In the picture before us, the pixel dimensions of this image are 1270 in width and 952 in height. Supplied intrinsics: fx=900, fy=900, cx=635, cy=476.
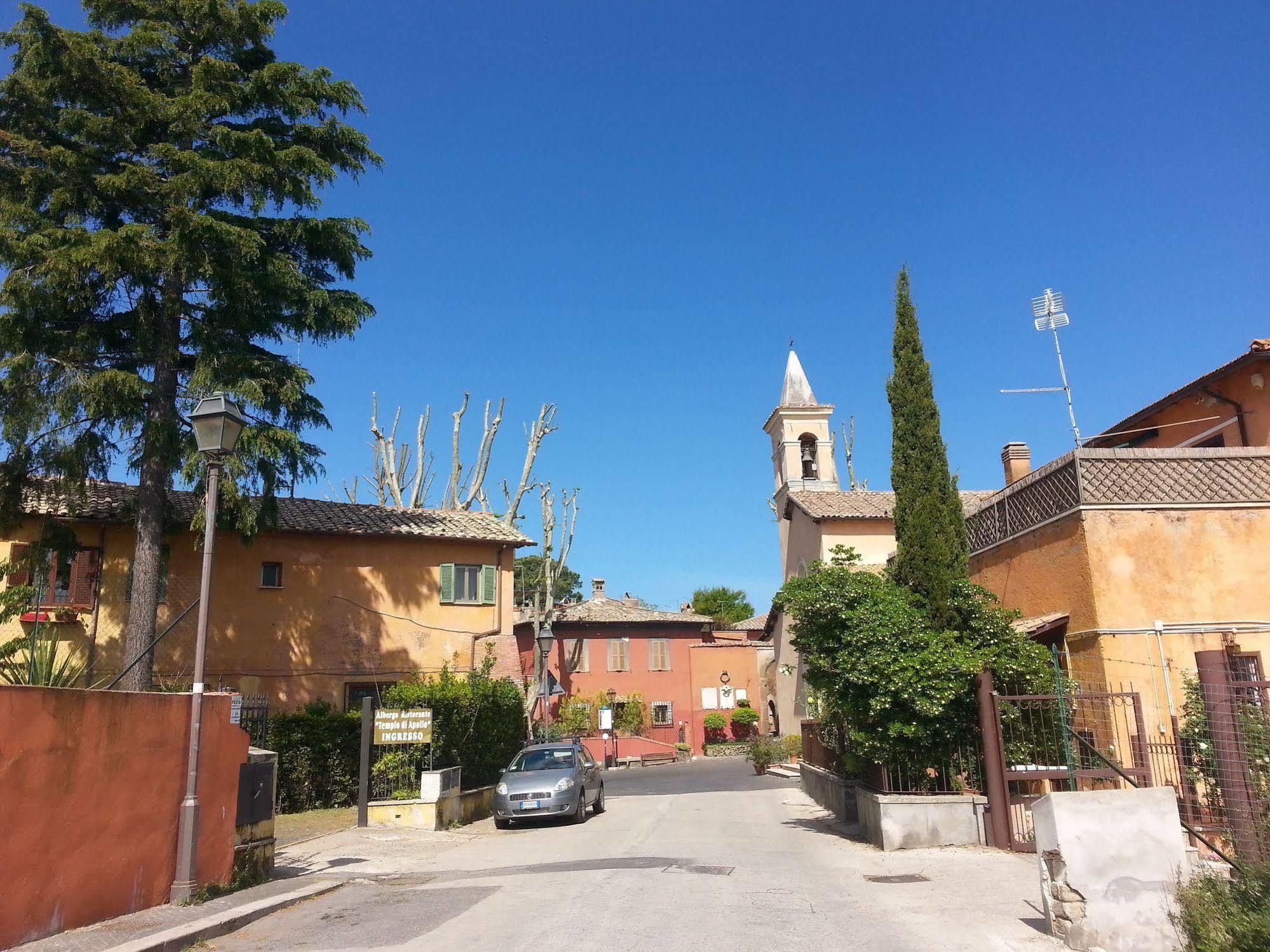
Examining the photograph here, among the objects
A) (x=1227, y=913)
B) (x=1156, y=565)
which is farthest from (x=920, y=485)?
(x=1227, y=913)

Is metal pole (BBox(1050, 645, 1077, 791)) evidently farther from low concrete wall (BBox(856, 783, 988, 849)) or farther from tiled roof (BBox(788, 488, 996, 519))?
tiled roof (BBox(788, 488, 996, 519))

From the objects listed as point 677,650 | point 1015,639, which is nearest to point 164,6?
point 1015,639

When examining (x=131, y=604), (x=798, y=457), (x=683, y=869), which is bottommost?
(x=683, y=869)

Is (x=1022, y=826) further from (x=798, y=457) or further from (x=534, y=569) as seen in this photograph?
(x=534, y=569)

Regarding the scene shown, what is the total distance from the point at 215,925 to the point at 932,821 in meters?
9.01

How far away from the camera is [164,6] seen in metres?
20.8

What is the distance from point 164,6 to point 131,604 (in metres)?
13.7

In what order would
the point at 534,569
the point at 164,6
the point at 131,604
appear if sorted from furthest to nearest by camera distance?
the point at 534,569, the point at 164,6, the point at 131,604

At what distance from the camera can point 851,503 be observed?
32.2 meters

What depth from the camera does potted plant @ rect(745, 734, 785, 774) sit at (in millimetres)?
32281

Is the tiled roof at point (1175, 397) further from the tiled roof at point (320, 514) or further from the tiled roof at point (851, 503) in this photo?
the tiled roof at point (320, 514)

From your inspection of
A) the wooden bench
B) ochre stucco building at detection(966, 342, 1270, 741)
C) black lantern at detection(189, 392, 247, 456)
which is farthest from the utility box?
the wooden bench

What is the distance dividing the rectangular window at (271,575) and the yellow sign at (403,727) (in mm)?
8532

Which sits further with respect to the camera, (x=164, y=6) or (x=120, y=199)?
(x=164, y=6)
